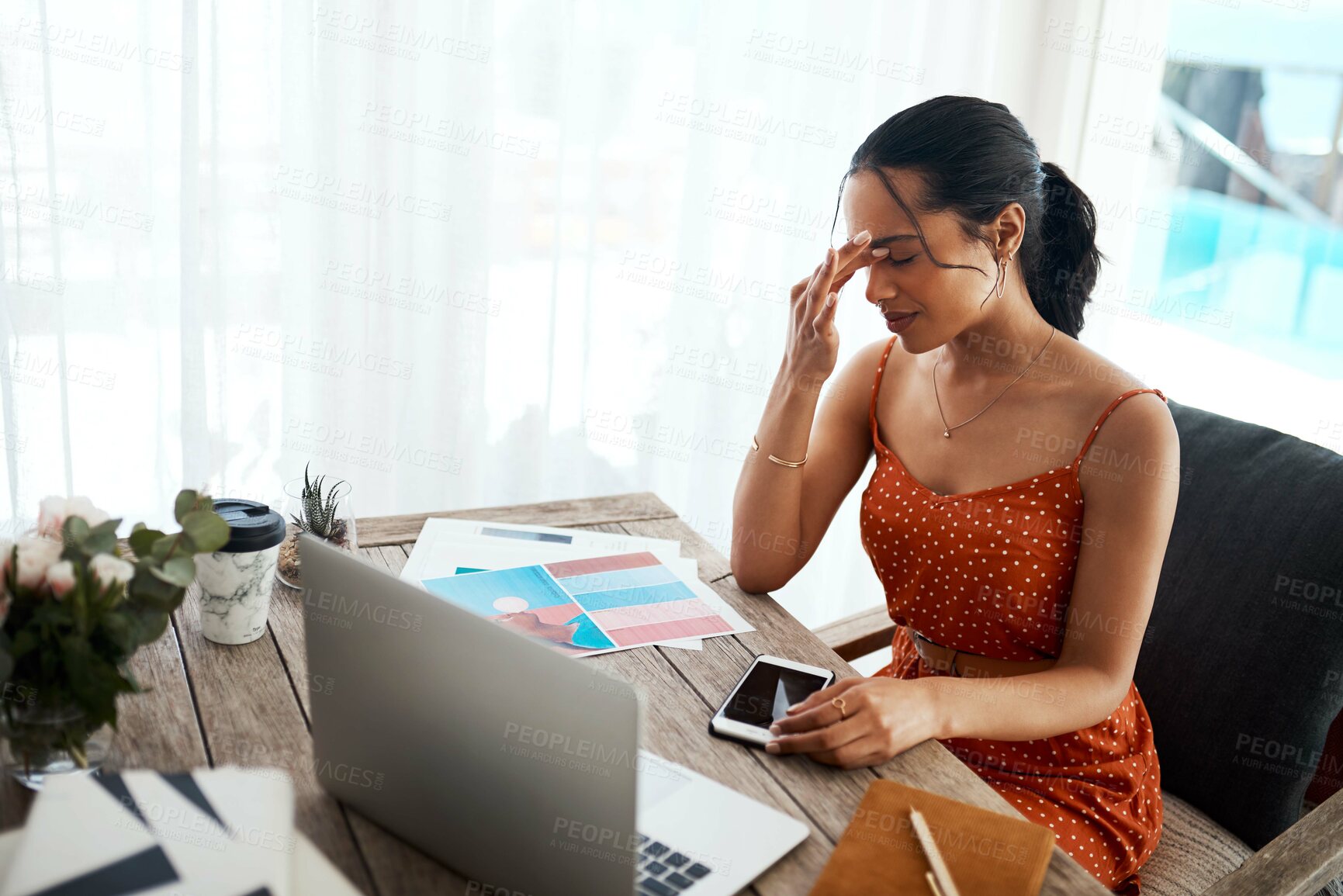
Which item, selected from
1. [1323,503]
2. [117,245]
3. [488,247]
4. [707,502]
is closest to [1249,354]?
[707,502]

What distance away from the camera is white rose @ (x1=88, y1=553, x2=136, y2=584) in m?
0.78

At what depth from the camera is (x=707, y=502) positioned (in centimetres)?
262

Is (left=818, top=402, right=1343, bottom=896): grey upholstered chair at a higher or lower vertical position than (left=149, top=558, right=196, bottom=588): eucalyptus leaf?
lower

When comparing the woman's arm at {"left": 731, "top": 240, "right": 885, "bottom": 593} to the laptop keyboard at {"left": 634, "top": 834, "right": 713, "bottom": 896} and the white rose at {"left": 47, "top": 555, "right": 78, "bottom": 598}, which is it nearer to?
the laptop keyboard at {"left": 634, "top": 834, "right": 713, "bottom": 896}

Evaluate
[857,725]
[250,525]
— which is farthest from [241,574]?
[857,725]

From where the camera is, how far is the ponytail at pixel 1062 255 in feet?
4.74

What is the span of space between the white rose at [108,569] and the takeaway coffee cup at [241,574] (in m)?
0.25

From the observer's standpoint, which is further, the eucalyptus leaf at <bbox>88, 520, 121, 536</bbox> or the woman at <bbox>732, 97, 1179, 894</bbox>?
the woman at <bbox>732, 97, 1179, 894</bbox>

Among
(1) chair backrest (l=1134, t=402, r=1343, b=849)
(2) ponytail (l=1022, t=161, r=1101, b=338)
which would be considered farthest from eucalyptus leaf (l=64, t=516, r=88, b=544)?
(1) chair backrest (l=1134, t=402, r=1343, b=849)

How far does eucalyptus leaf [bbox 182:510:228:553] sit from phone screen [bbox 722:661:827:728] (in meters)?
0.50

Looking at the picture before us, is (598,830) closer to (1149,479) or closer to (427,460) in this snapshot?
(1149,479)

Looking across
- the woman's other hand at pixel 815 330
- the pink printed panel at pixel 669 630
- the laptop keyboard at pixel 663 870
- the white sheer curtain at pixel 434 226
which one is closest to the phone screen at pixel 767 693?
the pink printed panel at pixel 669 630

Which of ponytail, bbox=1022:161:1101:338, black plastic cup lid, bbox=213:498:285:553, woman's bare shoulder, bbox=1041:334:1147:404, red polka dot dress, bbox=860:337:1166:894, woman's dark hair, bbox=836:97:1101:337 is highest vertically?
woman's dark hair, bbox=836:97:1101:337

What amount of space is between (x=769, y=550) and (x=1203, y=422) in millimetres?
651
